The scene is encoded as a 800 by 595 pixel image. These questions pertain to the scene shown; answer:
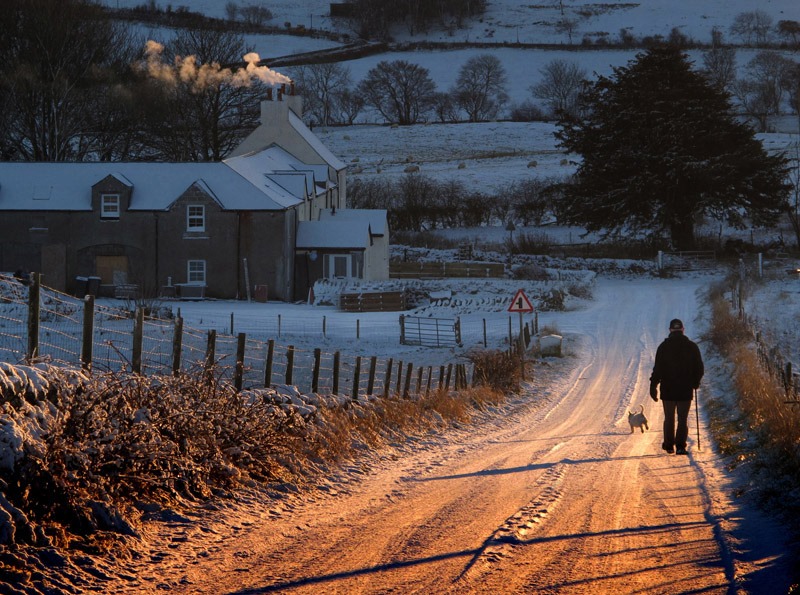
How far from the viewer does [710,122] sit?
57250 millimetres

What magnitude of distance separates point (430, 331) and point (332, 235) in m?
13.0

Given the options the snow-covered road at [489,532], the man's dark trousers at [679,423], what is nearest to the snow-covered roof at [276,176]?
the man's dark trousers at [679,423]

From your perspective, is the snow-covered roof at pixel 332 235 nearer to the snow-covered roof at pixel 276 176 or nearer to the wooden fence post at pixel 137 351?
the snow-covered roof at pixel 276 176

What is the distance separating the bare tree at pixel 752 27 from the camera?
461 feet

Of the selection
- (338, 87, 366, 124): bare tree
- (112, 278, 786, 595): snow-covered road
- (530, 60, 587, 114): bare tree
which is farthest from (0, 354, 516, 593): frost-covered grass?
(530, 60, 587, 114): bare tree

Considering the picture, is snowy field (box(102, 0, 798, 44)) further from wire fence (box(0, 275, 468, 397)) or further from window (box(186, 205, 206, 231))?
wire fence (box(0, 275, 468, 397))

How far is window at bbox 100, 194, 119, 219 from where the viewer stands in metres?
44.4

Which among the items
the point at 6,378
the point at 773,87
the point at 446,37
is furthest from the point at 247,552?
the point at 446,37

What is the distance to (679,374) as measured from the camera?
40.9ft

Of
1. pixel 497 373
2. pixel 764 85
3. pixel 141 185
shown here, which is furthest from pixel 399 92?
pixel 497 373

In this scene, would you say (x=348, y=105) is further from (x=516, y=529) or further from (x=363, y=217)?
(x=516, y=529)

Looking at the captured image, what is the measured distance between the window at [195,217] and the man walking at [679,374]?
3405cm

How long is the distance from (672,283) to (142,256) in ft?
88.7

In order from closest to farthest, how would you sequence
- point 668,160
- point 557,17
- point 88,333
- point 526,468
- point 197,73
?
point 88,333
point 526,468
point 668,160
point 197,73
point 557,17
